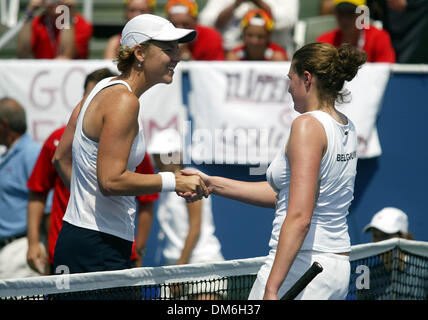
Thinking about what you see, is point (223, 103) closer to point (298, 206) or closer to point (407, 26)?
point (407, 26)

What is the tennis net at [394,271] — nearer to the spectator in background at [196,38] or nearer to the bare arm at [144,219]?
the bare arm at [144,219]

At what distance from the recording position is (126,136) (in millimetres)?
3527

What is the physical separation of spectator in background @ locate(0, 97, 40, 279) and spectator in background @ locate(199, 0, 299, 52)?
9.35ft

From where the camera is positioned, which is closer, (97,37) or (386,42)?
(386,42)

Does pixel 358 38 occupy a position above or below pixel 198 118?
above

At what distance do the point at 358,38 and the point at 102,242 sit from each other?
4.55m

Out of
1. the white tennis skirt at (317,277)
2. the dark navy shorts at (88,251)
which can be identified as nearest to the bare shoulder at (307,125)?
the white tennis skirt at (317,277)

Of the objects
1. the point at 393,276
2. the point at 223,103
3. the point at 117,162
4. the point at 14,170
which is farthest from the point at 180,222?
the point at 117,162

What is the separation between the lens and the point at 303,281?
10.5ft

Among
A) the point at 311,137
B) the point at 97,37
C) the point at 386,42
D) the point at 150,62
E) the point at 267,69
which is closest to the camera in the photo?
the point at 311,137

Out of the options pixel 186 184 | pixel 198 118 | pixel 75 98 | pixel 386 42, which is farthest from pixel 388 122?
pixel 186 184
